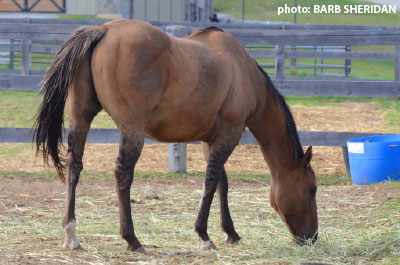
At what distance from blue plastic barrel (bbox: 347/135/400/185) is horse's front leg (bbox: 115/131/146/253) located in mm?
3336

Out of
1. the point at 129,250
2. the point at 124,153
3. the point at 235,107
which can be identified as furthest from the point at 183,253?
the point at 235,107

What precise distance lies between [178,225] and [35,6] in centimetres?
2590

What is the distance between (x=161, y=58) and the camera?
14.1 feet

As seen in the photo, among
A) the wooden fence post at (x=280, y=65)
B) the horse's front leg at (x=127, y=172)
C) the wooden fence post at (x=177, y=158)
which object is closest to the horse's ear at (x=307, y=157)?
the horse's front leg at (x=127, y=172)

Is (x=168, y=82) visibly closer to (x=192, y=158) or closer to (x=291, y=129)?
(x=291, y=129)

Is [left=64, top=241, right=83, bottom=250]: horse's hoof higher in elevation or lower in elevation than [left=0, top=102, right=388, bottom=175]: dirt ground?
higher

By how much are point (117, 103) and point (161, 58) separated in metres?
0.43

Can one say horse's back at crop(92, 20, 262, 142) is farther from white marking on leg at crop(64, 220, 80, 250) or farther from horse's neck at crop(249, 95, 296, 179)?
white marking on leg at crop(64, 220, 80, 250)

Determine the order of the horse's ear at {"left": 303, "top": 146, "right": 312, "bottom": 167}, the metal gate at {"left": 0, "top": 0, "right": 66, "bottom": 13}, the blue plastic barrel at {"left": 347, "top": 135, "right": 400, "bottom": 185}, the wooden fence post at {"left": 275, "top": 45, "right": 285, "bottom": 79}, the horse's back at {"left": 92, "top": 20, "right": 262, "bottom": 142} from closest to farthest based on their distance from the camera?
the horse's back at {"left": 92, "top": 20, "right": 262, "bottom": 142} → the horse's ear at {"left": 303, "top": 146, "right": 312, "bottom": 167} → the blue plastic barrel at {"left": 347, "top": 135, "right": 400, "bottom": 185} → the wooden fence post at {"left": 275, "top": 45, "right": 285, "bottom": 79} → the metal gate at {"left": 0, "top": 0, "right": 66, "bottom": 13}

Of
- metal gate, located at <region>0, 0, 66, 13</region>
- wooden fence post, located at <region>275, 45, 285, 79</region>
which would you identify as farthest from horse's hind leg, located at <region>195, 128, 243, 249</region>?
metal gate, located at <region>0, 0, 66, 13</region>

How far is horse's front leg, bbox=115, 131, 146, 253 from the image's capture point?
4.21 meters

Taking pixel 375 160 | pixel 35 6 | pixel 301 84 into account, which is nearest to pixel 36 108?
pixel 301 84

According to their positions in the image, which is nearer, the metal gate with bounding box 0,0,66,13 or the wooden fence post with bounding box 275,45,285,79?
the wooden fence post with bounding box 275,45,285,79

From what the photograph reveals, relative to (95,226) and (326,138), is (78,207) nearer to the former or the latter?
(95,226)
